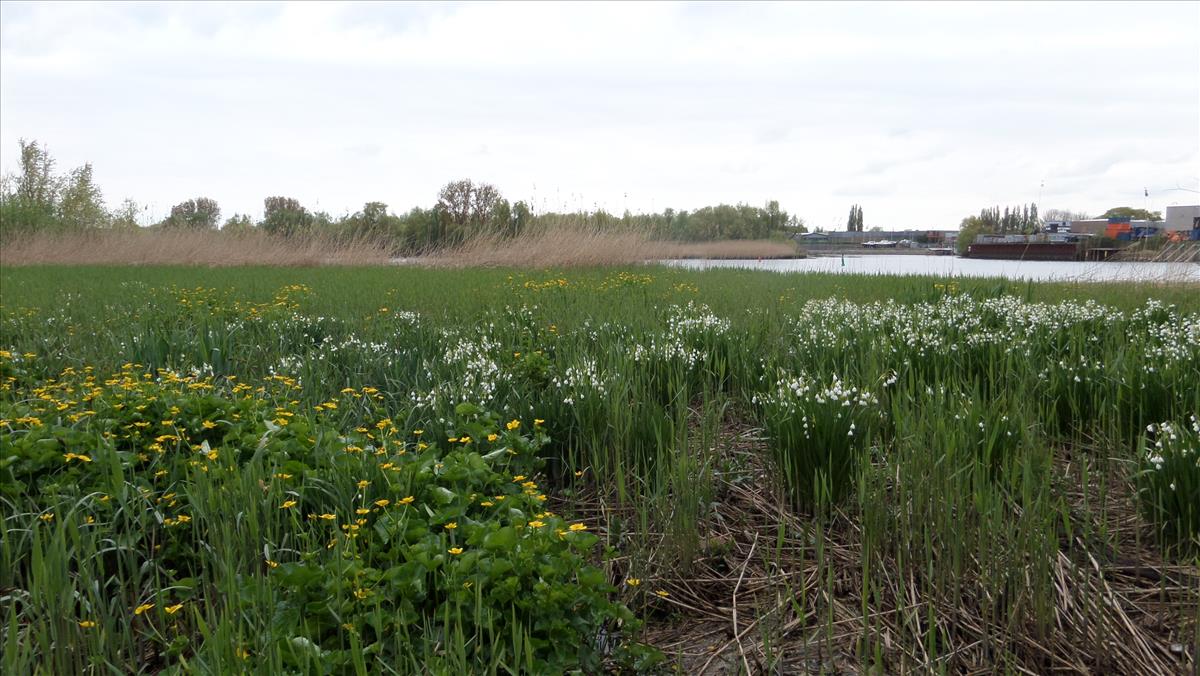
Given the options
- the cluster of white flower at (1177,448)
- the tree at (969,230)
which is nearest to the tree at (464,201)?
the tree at (969,230)

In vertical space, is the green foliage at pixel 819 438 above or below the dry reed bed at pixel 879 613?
above

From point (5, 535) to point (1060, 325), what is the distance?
5.02 metres

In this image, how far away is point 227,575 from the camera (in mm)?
1897

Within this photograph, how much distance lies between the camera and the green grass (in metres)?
1.89

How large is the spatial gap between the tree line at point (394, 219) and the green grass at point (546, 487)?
15.4 m

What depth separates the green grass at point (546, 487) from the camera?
189 cm

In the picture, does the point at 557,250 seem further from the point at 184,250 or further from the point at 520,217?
the point at 184,250

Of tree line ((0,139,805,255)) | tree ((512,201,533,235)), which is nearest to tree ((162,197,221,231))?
tree line ((0,139,805,255))

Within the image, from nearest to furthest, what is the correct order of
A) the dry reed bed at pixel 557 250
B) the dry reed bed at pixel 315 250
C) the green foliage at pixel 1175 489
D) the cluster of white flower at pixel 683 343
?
the green foliage at pixel 1175 489
the cluster of white flower at pixel 683 343
the dry reed bed at pixel 557 250
the dry reed bed at pixel 315 250

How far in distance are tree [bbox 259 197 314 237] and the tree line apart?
0.14ft

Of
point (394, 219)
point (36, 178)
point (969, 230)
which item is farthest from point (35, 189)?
point (969, 230)

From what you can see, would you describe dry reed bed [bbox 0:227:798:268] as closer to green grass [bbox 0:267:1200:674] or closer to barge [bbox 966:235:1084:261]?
barge [bbox 966:235:1084:261]

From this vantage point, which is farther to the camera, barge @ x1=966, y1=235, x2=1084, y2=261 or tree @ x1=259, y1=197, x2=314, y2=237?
tree @ x1=259, y1=197, x2=314, y2=237

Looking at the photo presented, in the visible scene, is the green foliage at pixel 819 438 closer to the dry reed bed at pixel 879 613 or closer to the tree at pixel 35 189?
the dry reed bed at pixel 879 613
